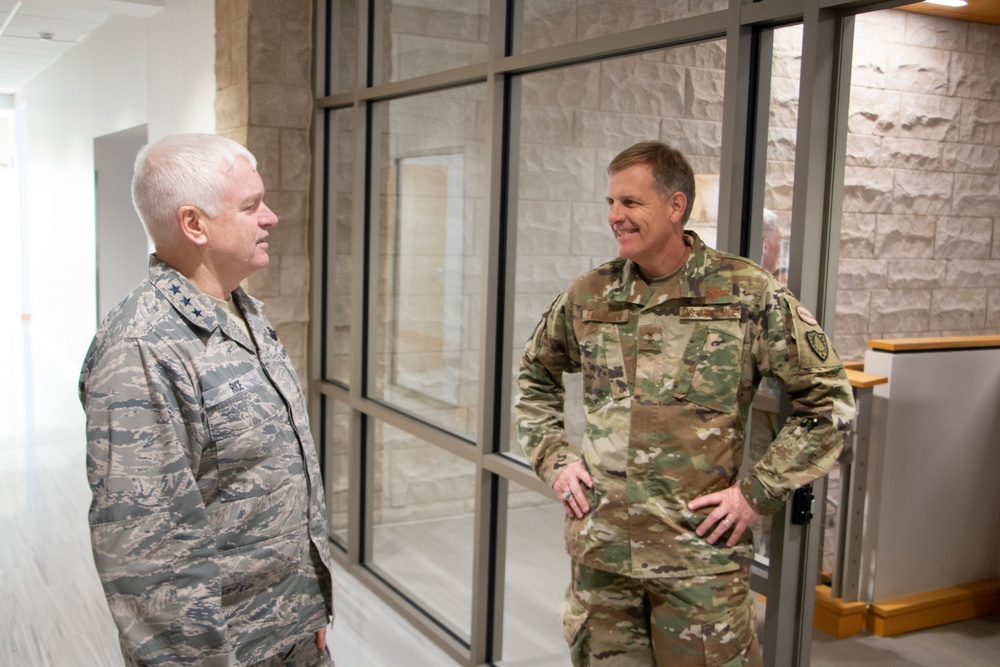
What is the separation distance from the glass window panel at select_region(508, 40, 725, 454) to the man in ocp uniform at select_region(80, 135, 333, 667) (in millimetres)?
1078

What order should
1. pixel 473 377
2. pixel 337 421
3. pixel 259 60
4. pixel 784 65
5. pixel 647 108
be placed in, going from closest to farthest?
pixel 784 65
pixel 647 108
pixel 473 377
pixel 259 60
pixel 337 421

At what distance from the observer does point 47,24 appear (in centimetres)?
702

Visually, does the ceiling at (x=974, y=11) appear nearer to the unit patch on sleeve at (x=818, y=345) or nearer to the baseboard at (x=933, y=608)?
the unit patch on sleeve at (x=818, y=345)

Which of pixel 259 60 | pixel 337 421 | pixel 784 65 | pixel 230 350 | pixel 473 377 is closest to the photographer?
pixel 230 350

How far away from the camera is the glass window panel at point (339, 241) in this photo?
4.06m

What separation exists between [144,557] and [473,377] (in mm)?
2013

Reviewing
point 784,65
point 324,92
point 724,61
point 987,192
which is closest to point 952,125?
point 987,192

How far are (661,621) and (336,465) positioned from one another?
2589 millimetres

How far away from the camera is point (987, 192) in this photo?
174 cm

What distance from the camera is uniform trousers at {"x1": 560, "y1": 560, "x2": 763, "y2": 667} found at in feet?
6.08

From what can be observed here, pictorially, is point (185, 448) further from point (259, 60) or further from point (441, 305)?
point (259, 60)

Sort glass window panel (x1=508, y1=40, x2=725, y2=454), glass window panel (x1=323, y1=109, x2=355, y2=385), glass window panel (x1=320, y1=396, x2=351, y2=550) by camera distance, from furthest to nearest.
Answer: glass window panel (x1=320, y1=396, x2=351, y2=550) → glass window panel (x1=323, y1=109, x2=355, y2=385) → glass window panel (x1=508, y1=40, x2=725, y2=454)

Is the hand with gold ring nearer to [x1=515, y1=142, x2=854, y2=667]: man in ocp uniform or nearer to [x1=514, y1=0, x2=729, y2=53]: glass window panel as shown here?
[x1=515, y1=142, x2=854, y2=667]: man in ocp uniform

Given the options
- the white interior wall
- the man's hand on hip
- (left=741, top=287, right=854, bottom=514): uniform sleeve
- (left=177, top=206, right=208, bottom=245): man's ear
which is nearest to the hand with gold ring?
the man's hand on hip
